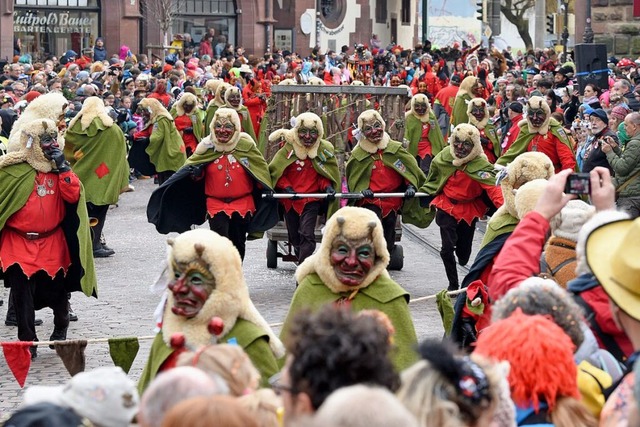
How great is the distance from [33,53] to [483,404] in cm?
4305

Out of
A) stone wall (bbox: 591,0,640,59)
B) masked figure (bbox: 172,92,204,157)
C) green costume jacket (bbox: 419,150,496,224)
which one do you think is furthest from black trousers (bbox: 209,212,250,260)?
stone wall (bbox: 591,0,640,59)

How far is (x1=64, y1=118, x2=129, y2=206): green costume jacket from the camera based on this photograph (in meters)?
16.5

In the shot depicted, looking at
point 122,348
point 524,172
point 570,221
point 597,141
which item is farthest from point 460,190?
point 570,221

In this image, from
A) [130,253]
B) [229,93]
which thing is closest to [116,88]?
[229,93]

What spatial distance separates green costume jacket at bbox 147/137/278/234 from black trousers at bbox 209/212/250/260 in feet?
0.32

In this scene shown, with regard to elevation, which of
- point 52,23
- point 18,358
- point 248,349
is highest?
point 52,23

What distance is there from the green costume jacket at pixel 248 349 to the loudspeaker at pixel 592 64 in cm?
1406

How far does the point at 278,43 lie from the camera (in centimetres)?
5538

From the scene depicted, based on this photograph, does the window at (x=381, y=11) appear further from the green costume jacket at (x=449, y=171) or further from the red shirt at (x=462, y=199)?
the red shirt at (x=462, y=199)

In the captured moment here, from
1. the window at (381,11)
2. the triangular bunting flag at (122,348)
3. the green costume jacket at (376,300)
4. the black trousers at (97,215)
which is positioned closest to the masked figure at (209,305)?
the green costume jacket at (376,300)

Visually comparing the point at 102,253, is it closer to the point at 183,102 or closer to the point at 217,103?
the point at 183,102

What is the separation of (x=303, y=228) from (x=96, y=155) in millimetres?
3130

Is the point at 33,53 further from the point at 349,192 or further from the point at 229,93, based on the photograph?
the point at 349,192

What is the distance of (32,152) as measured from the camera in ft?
38.2
